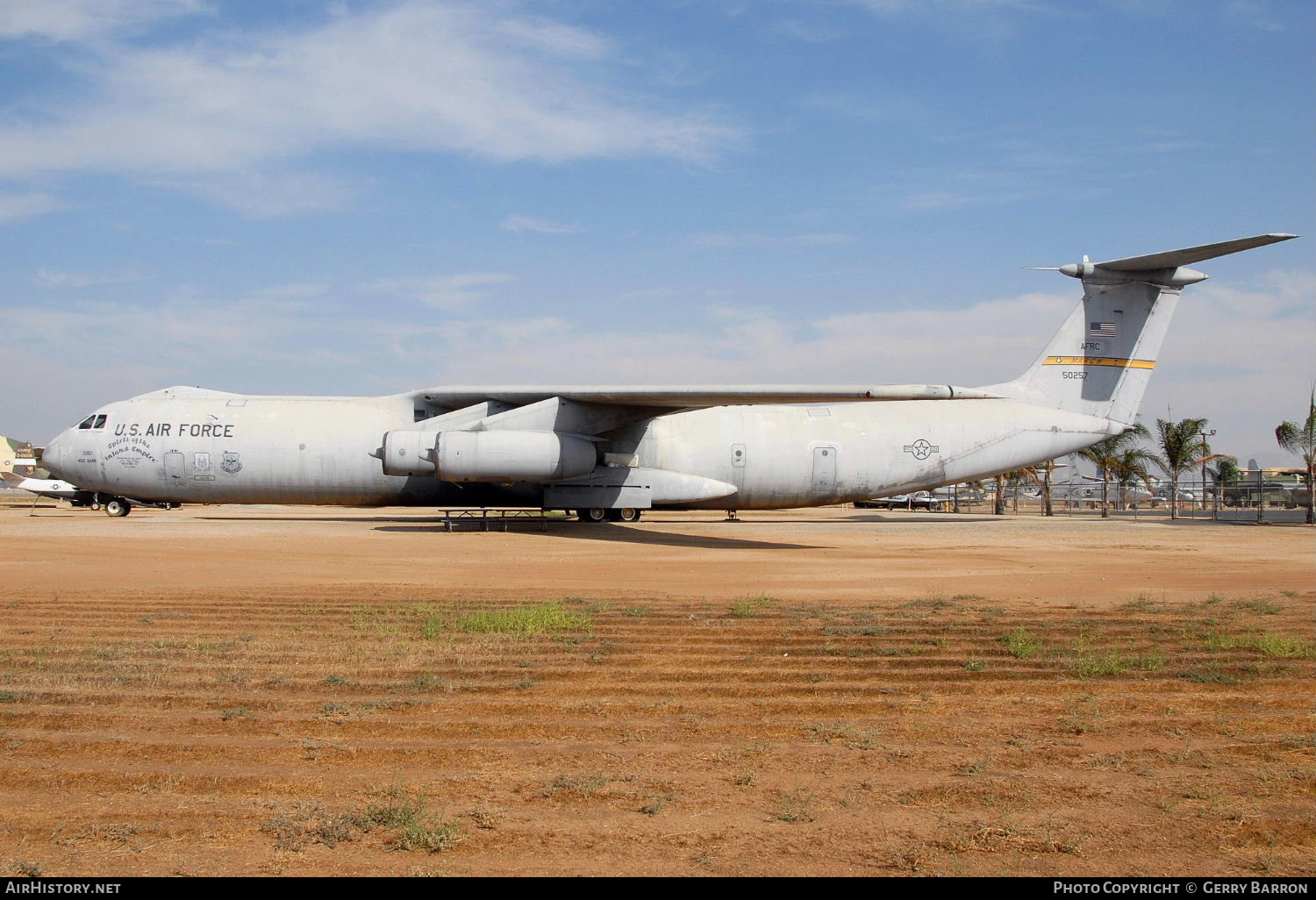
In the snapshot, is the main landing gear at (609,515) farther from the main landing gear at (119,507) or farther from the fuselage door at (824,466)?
the main landing gear at (119,507)

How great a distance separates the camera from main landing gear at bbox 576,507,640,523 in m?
24.9

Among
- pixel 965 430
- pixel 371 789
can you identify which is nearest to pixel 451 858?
pixel 371 789

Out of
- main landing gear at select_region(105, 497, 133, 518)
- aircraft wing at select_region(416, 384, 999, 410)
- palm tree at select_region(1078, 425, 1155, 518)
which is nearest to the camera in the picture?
aircraft wing at select_region(416, 384, 999, 410)

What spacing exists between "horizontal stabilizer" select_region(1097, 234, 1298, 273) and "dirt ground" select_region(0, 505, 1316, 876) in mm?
9275

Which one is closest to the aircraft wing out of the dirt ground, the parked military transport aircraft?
the parked military transport aircraft

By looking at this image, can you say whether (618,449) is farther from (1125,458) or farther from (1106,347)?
(1125,458)

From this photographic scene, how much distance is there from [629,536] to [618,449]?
2218mm

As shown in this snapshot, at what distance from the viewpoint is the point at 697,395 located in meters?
20.0

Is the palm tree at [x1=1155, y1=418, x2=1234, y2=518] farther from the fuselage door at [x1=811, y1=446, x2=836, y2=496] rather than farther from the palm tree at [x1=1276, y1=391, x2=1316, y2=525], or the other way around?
the fuselage door at [x1=811, y1=446, x2=836, y2=496]

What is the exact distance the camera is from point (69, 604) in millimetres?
10523

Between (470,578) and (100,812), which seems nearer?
(100,812)

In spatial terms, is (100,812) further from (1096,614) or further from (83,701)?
(1096,614)

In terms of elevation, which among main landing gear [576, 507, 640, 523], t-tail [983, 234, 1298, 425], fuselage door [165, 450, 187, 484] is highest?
t-tail [983, 234, 1298, 425]
